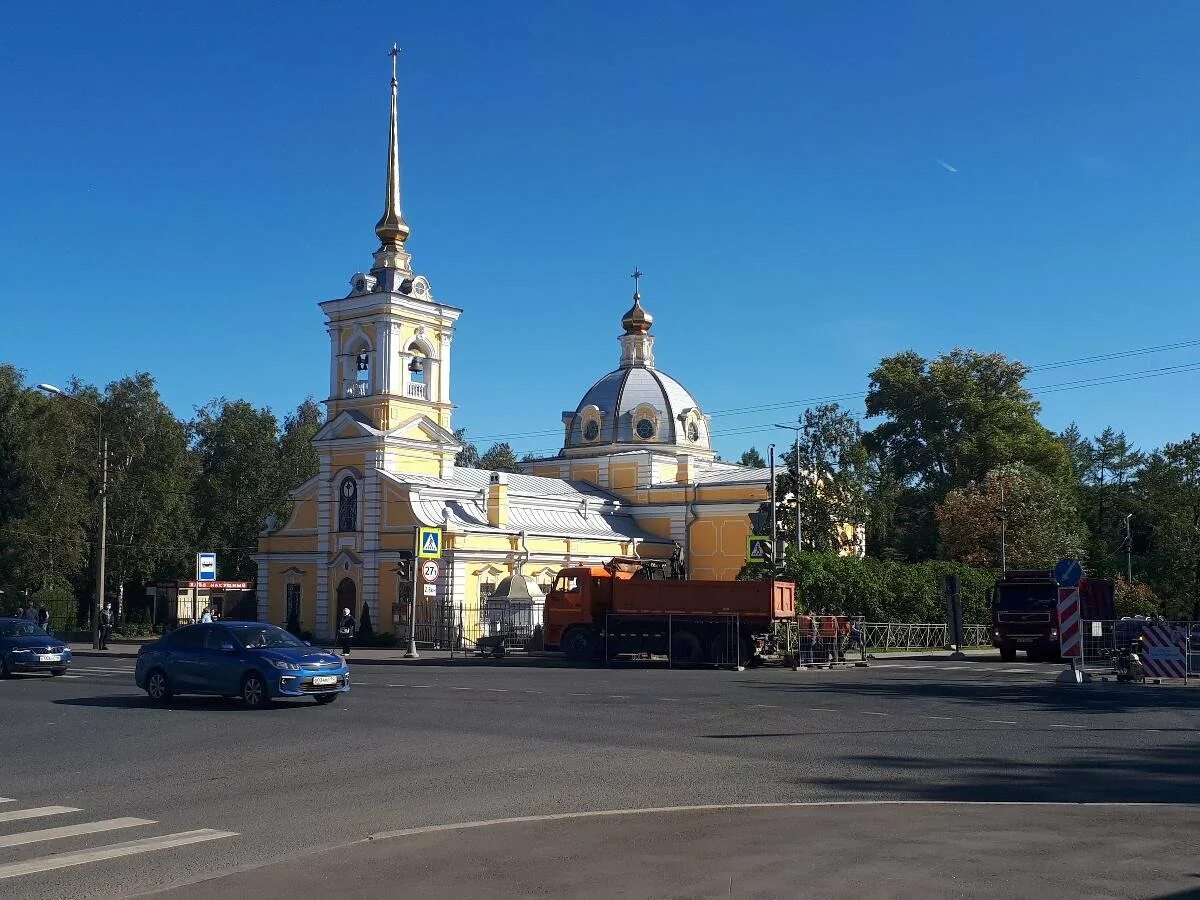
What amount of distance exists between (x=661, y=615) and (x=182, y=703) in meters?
16.2

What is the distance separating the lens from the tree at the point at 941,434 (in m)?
72.6

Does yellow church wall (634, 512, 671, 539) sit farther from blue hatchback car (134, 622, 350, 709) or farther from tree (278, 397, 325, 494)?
blue hatchback car (134, 622, 350, 709)

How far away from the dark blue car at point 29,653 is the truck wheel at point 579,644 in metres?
14.0

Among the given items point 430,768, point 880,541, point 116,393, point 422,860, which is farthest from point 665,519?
point 422,860

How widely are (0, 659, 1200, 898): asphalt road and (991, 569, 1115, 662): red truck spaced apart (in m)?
18.1

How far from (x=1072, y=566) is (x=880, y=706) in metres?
8.54

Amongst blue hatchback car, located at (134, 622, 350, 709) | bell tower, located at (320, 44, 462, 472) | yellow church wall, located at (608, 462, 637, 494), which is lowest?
blue hatchback car, located at (134, 622, 350, 709)

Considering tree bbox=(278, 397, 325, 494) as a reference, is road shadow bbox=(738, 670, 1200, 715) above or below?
below

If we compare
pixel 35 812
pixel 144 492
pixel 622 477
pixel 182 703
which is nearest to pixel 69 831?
pixel 35 812

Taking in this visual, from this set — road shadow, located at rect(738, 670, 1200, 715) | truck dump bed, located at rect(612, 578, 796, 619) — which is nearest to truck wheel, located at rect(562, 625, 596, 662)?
truck dump bed, located at rect(612, 578, 796, 619)

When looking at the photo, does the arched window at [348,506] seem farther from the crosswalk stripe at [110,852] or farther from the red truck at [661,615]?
the crosswalk stripe at [110,852]

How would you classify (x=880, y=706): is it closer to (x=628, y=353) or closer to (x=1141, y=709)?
(x=1141, y=709)

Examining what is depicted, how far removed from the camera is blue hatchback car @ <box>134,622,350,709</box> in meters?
19.9

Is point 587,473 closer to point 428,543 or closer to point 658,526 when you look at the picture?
point 658,526
